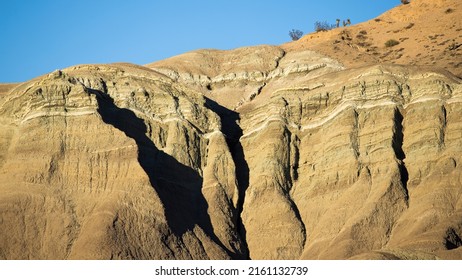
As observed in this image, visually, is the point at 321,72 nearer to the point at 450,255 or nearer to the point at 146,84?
the point at 146,84

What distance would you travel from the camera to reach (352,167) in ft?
236

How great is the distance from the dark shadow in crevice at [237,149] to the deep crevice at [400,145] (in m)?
10.8

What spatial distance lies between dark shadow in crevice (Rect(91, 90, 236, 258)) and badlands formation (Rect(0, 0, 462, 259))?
0.12m

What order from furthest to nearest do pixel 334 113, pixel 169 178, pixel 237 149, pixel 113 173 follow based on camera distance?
Result: pixel 237 149
pixel 334 113
pixel 169 178
pixel 113 173

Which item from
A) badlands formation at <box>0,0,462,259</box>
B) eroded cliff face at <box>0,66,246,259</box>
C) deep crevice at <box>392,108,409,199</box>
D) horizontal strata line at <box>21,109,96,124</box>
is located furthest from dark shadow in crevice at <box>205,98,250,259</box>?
horizontal strata line at <box>21,109,96,124</box>

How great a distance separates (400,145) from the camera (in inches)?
2884

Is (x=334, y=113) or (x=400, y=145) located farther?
(x=334, y=113)

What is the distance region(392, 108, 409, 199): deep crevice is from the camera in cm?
7088

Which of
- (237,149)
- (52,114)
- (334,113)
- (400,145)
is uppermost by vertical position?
(52,114)

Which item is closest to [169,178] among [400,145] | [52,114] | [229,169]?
[229,169]

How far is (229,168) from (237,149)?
3838mm

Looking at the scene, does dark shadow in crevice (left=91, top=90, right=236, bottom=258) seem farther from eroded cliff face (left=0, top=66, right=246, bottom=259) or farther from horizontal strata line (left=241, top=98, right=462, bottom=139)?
horizontal strata line (left=241, top=98, right=462, bottom=139)

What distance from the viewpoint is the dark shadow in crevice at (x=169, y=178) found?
68856mm

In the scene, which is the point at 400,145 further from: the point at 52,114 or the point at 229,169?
the point at 52,114
